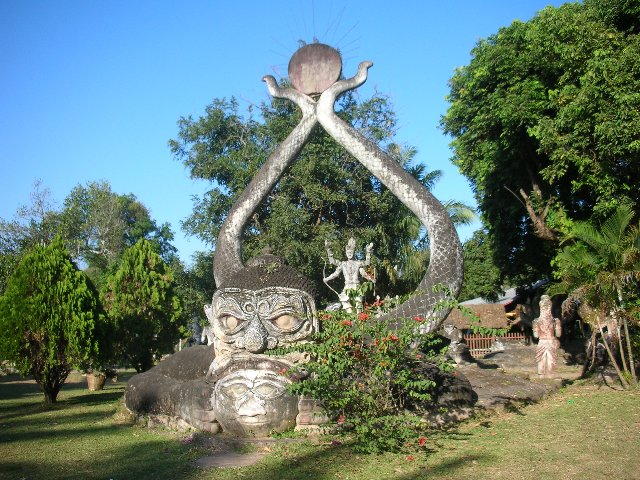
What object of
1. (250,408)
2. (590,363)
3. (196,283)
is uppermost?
(196,283)

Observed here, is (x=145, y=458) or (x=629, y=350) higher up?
(x=629, y=350)

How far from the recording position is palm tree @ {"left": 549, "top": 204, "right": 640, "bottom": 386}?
9.66 metres

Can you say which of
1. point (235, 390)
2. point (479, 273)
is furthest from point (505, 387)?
point (479, 273)

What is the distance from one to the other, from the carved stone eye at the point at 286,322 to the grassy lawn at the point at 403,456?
1449 millimetres

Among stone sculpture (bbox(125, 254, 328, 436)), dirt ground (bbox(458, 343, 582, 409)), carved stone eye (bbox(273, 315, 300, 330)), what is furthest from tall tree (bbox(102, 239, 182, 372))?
carved stone eye (bbox(273, 315, 300, 330))

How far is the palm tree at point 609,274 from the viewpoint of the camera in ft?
31.7

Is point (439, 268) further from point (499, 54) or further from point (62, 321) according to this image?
point (499, 54)

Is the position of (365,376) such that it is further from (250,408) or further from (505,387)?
(505,387)

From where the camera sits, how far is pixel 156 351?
1556 centimetres

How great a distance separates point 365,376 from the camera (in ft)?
22.1

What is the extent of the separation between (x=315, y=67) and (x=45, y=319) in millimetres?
6517

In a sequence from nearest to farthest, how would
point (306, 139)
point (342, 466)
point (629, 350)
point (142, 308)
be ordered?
point (342, 466), point (629, 350), point (306, 139), point (142, 308)

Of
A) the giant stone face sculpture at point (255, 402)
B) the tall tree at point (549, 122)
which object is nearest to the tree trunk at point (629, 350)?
the tall tree at point (549, 122)

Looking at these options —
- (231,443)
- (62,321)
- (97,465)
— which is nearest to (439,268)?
(231,443)
